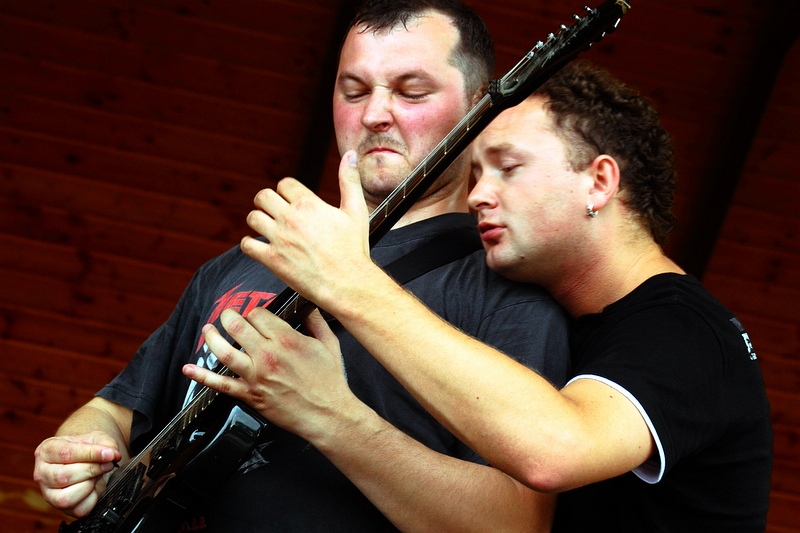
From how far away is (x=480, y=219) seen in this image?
72.0 inches

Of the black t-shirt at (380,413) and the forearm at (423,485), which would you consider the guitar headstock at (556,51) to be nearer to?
the black t-shirt at (380,413)

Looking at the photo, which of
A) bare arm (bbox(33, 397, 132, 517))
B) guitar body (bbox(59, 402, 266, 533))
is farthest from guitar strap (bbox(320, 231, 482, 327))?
bare arm (bbox(33, 397, 132, 517))

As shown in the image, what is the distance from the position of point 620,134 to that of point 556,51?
35 centimetres

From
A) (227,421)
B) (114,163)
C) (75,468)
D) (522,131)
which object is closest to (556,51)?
(522,131)

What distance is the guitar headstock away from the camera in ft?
5.21

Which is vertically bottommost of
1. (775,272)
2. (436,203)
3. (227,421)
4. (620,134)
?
(775,272)

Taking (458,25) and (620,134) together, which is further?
(458,25)

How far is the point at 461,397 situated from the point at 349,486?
1.36ft

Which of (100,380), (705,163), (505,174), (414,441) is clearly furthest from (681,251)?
(414,441)

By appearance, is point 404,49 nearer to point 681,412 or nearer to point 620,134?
point 620,134

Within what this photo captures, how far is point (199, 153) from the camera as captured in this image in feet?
16.2

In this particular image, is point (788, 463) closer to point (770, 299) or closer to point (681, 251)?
point (770, 299)

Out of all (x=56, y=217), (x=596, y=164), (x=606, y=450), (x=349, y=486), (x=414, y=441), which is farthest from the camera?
(x=56, y=217)

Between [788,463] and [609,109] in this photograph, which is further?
[788,463]
